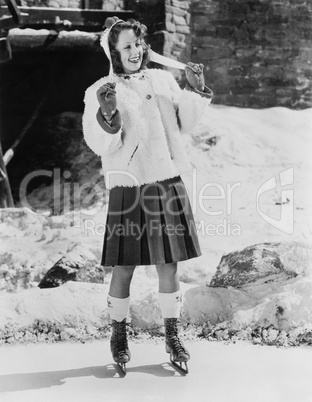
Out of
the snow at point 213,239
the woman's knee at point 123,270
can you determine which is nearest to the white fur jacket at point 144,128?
the woman's knee at point 123,270

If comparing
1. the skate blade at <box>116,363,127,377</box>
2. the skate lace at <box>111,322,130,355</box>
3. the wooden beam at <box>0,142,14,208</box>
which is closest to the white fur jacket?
the skate lace at <box>111,322,130,355</box>

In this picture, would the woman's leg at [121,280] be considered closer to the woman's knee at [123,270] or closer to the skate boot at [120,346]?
the woman's knee at [123,270]

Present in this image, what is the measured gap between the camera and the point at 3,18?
518cm

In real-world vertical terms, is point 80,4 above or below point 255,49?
above

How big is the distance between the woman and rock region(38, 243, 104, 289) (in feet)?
3.26

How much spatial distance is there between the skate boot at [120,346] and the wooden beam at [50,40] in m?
3.24

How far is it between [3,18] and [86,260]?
2418 mm

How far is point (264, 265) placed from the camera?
11.4ft

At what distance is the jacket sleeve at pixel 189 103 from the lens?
106 inches

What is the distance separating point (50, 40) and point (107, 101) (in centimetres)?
316

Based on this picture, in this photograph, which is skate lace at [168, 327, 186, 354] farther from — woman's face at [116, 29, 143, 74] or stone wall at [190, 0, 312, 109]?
stone wall at [190, 0, 312, 109]

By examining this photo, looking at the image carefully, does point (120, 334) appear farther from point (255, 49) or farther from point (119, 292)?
point (255, 49)

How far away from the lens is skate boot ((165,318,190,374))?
2.75 meters

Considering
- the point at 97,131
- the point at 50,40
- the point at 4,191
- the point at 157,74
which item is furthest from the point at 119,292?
the point at 50,40
